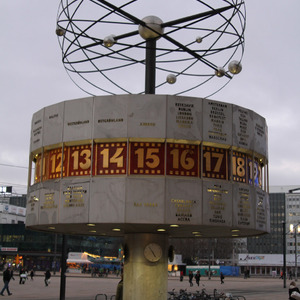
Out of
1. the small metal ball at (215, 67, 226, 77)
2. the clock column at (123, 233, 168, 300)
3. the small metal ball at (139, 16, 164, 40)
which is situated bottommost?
the clock column at (123, 233, 168, 300)

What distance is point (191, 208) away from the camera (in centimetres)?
1705

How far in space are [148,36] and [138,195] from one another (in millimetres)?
6764

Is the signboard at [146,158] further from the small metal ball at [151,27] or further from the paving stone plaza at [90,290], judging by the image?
the paving stone plaza at [90,290]

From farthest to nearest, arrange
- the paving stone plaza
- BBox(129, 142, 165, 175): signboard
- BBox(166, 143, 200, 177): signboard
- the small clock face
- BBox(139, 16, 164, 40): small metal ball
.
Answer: the paving stone plaza, BBox(139, 16, 164, 40): small metal ball, the small clock face, BBox(166, 143, 200, 177): signboard, BBox(129, 142, 165, 175): signboard

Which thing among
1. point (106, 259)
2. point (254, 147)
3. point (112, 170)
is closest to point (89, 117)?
point (112, 170)

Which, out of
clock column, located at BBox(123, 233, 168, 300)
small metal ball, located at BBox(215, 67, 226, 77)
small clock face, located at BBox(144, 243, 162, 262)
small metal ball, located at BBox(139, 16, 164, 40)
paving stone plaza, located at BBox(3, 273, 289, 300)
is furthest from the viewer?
paving stone plaza, located at BBox(3, 273, 289, 300)

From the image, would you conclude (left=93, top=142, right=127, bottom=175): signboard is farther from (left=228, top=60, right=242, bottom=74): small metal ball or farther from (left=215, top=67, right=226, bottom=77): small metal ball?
(left=215, top=67, right=226, bottom=77): small metal ball

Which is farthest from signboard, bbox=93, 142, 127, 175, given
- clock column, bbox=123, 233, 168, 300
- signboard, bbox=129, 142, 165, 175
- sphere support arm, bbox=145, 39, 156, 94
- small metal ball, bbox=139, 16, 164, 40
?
small metal ball, bbox=139, 16, 164, 40

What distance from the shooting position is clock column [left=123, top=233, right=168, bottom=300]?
19.0 m

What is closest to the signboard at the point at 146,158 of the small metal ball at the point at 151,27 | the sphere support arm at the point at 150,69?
the sphere support arm at the point at 150,69

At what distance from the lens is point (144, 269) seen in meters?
19.1

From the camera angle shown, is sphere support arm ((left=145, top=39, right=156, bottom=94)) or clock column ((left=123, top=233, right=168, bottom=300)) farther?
sphere support arm ((left=145, top=39, right=156, bottom=94))

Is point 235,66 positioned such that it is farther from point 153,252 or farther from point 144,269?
point 144,269

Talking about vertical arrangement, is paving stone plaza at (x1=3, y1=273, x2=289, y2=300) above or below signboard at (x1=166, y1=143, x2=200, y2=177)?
below
